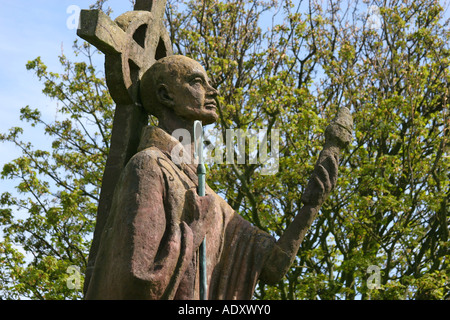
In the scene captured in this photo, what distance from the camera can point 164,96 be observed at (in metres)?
7.25

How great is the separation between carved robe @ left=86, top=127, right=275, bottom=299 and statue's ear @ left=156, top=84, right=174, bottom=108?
38 cm

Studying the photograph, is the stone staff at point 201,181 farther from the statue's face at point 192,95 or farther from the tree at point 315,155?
the tree at point 315,155

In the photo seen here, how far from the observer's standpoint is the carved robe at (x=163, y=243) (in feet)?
19.4

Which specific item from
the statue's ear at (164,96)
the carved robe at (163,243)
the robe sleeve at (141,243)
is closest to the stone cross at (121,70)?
the statue's ear at (164,96)

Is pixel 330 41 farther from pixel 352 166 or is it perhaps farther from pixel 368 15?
pixel 352 166

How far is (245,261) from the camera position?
6.76 metres

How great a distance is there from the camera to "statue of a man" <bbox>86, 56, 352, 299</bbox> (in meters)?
5.95

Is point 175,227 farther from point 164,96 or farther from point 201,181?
point 164,96

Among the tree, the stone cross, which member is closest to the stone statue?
the stone cross

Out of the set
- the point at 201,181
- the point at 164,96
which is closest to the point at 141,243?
the point at 201,181

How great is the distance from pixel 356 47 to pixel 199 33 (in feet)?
12.6

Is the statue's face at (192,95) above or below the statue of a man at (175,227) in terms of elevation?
above

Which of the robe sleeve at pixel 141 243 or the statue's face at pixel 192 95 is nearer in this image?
the robe sleeve at pixel 141 243

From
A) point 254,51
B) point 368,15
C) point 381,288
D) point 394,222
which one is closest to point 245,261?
point 381,288
